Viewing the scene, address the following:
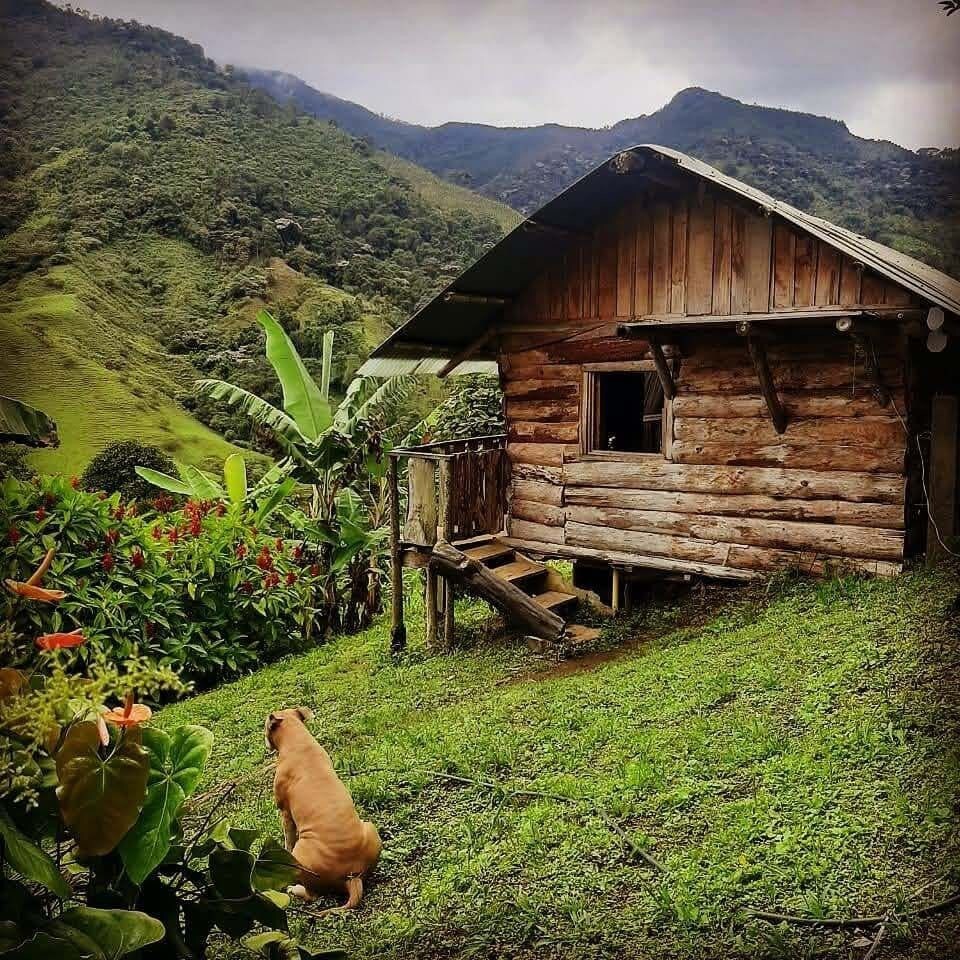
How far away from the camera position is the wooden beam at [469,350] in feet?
23.6

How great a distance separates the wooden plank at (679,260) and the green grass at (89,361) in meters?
3.31

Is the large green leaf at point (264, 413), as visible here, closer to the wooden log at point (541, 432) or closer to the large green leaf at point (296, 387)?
the large green leaf at point (296, 387)

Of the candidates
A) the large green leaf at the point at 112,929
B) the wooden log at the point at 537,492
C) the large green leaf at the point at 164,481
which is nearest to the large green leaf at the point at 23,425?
the large green leaf at the point at 112,929

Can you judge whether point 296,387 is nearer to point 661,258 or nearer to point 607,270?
point 607,270

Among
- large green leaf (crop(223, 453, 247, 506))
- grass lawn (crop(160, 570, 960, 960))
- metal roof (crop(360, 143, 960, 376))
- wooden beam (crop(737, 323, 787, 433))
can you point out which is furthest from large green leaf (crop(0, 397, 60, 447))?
large green leaf (crop(223, 453, 247, 506))

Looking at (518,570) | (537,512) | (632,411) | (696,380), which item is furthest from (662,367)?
(632,411)

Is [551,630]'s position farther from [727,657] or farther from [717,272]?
[717,272]

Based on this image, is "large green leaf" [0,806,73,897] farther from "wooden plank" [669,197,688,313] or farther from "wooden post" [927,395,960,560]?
"wooden plank" [669,197,688,313]

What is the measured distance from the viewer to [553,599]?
6.75m

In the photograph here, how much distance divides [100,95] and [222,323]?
439 cm

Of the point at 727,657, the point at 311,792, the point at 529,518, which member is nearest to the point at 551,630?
the point at 529,518

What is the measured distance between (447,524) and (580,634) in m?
1.34

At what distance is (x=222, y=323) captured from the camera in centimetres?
702

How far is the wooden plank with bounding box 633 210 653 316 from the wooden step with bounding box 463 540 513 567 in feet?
7.14
